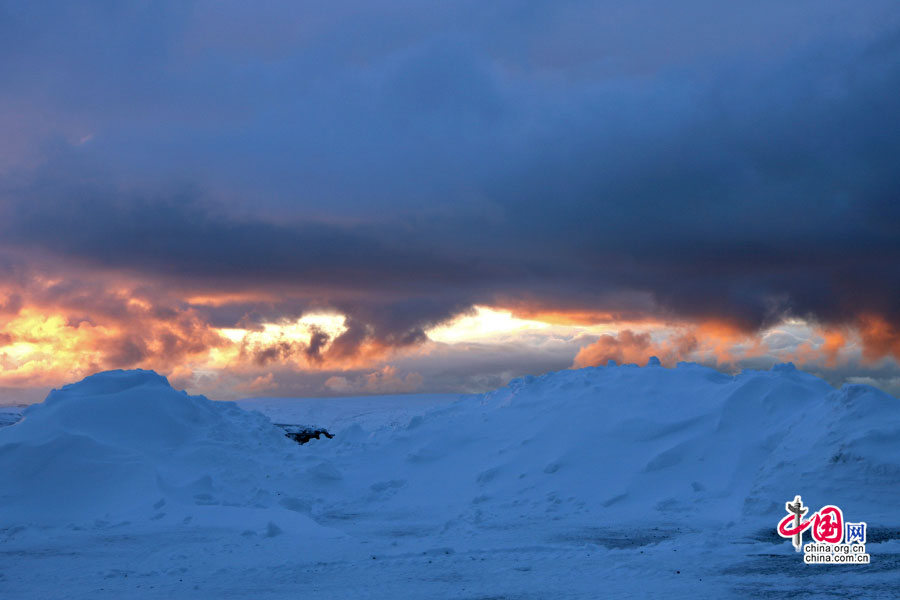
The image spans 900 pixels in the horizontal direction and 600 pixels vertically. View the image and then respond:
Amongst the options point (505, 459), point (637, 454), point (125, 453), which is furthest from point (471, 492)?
point (125, 453)

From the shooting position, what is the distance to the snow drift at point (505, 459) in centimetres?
1794

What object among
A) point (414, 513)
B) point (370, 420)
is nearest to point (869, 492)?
point (414, 513)

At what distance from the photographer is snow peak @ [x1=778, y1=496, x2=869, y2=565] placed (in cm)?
1218

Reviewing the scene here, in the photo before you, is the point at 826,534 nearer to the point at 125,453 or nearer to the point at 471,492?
the point at 471,492

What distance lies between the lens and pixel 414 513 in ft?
66.8

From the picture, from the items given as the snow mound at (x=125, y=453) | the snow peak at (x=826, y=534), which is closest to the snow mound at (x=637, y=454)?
the snow peak at (x=826, y=534)

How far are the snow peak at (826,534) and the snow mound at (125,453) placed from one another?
1306 cm

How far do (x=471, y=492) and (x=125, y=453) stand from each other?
9717 millimetres

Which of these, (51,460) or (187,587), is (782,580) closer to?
(187,587)

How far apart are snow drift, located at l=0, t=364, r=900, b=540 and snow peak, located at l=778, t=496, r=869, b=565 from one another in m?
0.68

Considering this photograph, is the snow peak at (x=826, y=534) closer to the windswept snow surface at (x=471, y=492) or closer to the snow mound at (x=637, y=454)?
the windswept snow surface at (x=471, y=492)

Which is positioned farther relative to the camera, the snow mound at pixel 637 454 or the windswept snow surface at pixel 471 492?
the snow mound at pixel 637 454

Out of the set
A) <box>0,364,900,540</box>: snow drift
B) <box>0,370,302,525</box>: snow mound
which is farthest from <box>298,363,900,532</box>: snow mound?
<box>0,370,302,525</box>: snow mound

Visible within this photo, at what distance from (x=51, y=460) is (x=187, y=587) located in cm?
1064
